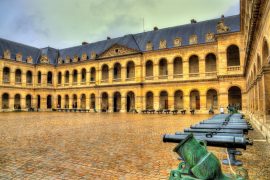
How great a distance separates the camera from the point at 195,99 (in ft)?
110

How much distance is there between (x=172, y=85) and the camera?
3384 centimetres

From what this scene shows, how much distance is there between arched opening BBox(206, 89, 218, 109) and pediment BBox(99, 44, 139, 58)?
1416cm

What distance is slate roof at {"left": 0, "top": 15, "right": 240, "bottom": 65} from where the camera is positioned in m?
33.4

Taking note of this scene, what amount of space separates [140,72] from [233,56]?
14.7m

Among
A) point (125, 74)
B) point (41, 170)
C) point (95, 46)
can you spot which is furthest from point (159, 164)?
point (95, 46)

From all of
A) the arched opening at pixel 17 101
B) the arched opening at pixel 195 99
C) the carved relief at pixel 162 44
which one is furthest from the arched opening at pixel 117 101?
the arched opening at pixel 17 101

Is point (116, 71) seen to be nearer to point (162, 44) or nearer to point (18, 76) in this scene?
point (162, 44)

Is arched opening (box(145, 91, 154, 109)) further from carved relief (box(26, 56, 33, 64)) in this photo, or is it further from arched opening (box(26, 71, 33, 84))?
carved relief (box(26, 56, 33, 64))

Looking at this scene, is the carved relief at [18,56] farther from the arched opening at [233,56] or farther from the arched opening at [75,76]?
the arched opening at [233,56]

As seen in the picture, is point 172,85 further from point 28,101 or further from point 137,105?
point 28,101

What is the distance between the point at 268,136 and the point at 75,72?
140 feet

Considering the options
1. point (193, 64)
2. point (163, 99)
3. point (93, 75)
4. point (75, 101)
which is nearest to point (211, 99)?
point (193, 64)

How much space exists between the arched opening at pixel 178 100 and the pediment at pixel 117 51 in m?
10.3

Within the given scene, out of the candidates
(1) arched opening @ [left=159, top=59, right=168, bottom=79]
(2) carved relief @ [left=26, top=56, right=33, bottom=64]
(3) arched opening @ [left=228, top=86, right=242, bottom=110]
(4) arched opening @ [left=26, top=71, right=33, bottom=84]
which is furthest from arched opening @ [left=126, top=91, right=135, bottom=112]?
(2) carved relief @ [left=26, top=56, right=33, bottom=64]
